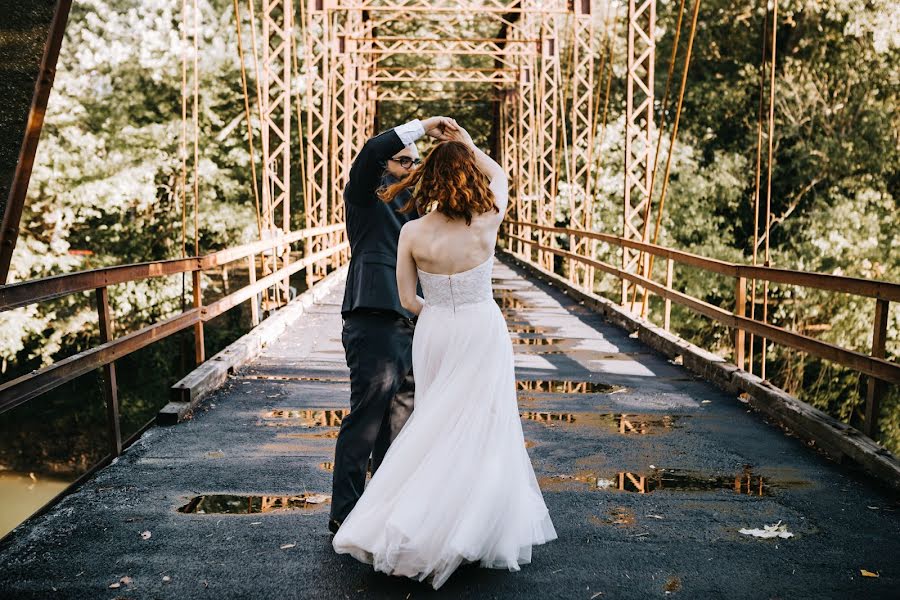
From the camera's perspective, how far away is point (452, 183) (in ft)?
11.6

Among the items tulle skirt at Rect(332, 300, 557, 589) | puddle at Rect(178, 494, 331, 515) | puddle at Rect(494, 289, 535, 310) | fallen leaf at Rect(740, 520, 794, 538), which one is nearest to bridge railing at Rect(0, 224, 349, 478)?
puddle at Rect(178, 494, 331, 515)

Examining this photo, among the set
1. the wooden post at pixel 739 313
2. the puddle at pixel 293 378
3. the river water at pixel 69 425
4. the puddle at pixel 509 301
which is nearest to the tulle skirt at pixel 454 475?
the puddle at pixel 293 378

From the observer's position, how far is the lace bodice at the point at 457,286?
12.2 ft

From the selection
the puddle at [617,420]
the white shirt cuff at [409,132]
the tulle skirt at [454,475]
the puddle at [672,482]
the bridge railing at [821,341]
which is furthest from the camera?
the puddle at [617,420]

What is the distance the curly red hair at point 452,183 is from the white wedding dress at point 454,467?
27cm

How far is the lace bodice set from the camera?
3729 mm

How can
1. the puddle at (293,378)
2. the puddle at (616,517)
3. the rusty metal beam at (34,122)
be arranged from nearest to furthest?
the rusty metal beam at (34,122)
the puddle at (616,517)
the puddle at (293,378)

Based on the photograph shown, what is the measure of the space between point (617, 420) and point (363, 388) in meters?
2.98

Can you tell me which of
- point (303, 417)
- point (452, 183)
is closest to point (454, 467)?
point (452, 183)

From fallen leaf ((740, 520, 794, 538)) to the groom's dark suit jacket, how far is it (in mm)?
1816

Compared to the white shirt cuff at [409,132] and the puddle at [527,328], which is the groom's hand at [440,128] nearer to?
the white shirt cuff at [409,132]

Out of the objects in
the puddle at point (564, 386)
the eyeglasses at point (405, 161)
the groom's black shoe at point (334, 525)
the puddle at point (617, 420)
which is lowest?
the puddle at point (564, 386)

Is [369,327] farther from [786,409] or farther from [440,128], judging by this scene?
[786,409]

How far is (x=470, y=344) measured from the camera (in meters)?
3.73
